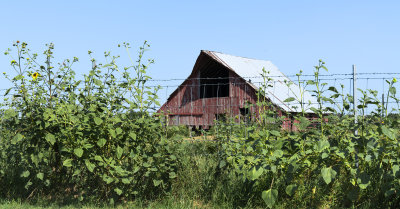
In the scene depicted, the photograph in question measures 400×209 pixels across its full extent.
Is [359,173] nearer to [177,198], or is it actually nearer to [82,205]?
[177,198]

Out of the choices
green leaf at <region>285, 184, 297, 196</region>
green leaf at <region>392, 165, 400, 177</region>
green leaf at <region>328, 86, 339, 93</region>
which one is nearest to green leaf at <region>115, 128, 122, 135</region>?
green leaf at <region>285, 184, 297, 196</region>

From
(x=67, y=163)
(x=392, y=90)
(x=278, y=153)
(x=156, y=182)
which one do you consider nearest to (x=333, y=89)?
(x=392, y=90)

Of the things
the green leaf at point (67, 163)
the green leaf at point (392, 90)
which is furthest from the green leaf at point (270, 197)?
the green leaf at point (67, 163)

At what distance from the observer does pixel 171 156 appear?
5.31 metres

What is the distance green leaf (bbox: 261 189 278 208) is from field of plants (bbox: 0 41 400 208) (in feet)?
0.04

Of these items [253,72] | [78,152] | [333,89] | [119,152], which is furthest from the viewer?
[253,72]

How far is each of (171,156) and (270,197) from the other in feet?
4.84

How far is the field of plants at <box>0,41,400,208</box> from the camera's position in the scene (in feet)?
14.7

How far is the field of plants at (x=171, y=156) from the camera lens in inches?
176

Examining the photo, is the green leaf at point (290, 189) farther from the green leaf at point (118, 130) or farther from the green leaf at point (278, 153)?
the green leaf at point (118, 130)

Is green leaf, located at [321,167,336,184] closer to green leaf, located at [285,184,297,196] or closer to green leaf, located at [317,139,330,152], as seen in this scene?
green leaf, located at [317,139,330,152]

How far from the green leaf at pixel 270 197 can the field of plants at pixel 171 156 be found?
11mm

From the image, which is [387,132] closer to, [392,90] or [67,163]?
[392,90]

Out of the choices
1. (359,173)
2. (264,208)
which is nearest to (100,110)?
(264,208)
